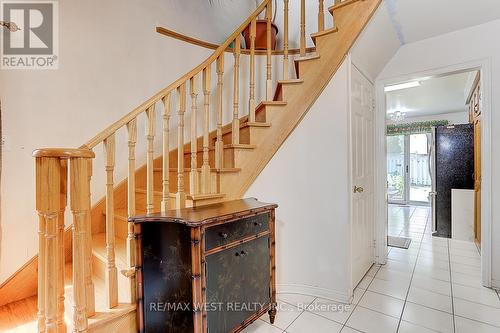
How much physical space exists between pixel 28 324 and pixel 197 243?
141 cm

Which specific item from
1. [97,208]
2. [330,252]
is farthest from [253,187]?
[97,208]

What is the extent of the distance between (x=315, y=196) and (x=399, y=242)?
7.86ft

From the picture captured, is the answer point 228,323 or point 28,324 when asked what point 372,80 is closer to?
point 228,323

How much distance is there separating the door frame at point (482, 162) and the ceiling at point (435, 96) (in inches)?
40.0

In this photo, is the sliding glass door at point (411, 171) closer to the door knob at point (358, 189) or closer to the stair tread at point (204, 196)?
the door knob at point (358, 189)

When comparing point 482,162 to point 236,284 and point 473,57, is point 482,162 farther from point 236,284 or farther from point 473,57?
point 236,284

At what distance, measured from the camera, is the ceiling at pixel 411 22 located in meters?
2.07

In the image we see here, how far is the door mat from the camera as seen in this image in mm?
3499

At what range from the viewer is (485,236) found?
2346mm

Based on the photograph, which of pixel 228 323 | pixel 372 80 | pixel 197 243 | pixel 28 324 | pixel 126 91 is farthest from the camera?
pixel 372 80

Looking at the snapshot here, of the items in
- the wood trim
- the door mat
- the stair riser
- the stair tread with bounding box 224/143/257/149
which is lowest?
the door mat

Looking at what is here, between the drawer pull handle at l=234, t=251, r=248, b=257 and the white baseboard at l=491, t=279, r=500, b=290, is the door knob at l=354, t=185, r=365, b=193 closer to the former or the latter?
the drawer pull handle at l=234, t=251, r=248, b=257

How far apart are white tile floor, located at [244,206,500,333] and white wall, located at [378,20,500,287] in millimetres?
410

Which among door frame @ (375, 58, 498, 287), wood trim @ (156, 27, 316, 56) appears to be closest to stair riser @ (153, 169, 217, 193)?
wood trim @ (156, 27, 316, 56)
